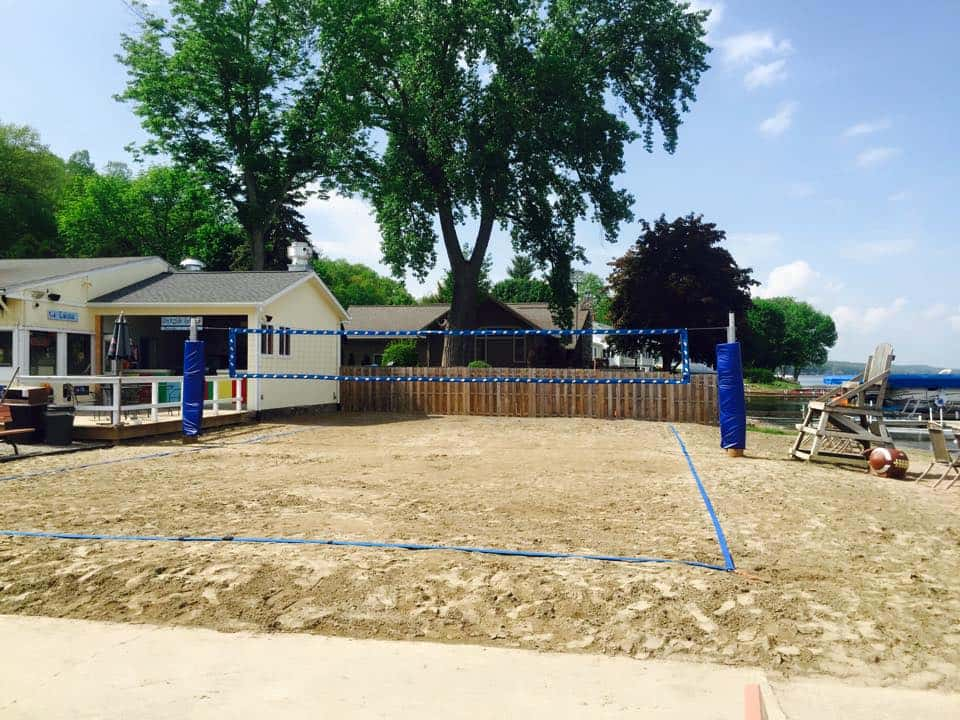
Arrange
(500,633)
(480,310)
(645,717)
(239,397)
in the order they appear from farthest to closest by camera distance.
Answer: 1. (480,310)
2. (239,397)
3. (500,633)
4. (645,717)

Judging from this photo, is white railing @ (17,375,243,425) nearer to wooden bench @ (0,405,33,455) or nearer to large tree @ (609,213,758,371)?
wooden bench @ (0,405,33,455)

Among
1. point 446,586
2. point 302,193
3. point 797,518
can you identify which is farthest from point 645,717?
point 302,193

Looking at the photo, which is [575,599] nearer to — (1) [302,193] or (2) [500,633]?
(2) [500,633]

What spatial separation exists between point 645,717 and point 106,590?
357 cm

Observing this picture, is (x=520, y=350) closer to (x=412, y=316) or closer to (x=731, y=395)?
(x=412, y=316)

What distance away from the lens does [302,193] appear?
39250 millimetres

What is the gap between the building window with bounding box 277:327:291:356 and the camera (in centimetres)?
1906

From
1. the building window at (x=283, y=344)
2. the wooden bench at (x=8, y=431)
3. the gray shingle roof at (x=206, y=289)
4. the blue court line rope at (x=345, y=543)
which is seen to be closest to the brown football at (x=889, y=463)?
the blue court line rope at (x=345, y=543)

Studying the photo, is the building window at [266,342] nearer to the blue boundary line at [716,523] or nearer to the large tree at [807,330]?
the blue boundary line at [716,523]

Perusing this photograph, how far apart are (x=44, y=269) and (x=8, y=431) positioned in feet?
35.6

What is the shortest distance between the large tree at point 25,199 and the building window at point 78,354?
26.9m

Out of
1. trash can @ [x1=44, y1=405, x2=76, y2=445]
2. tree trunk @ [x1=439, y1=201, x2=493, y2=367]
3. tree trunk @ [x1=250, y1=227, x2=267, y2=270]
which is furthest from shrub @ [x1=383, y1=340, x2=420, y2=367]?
trash can @ [x1=44, y1=405, x2=76, y2=445]

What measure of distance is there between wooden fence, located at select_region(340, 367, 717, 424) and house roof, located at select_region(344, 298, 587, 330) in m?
16.1

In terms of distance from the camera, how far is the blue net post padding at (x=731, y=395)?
11688 mm
